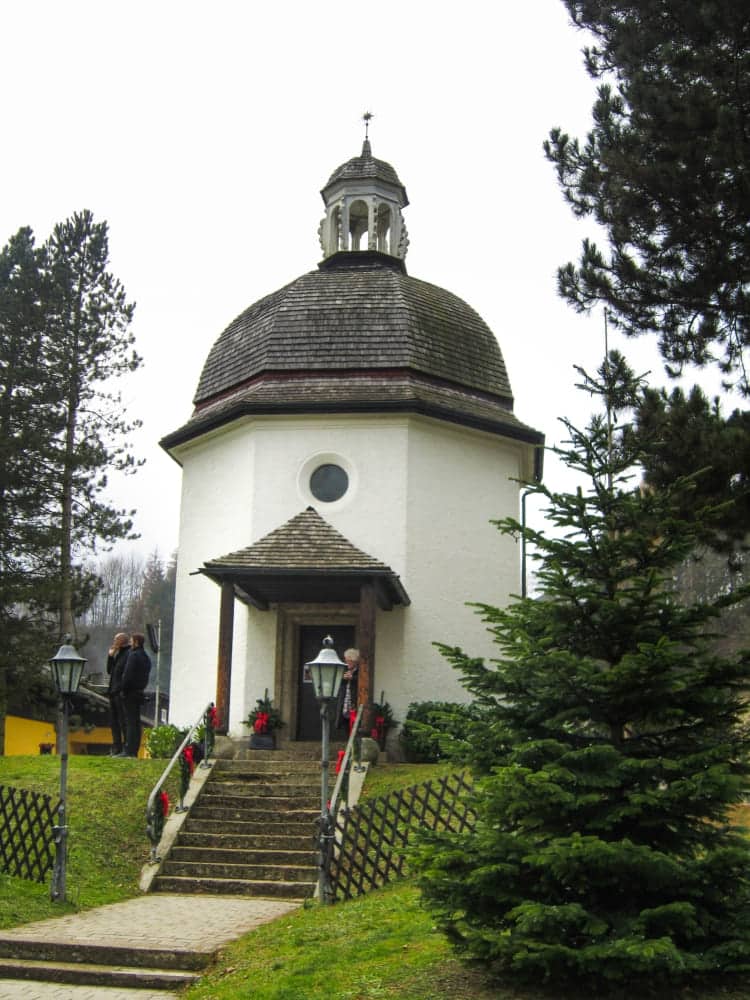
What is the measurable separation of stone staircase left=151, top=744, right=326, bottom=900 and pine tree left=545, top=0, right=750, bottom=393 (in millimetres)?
6370

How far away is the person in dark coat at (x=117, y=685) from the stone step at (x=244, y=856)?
4.31 meters

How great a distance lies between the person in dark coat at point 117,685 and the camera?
16.3 meters

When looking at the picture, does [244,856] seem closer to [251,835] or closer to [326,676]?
[251,835]

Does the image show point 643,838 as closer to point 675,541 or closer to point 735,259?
point 675,541

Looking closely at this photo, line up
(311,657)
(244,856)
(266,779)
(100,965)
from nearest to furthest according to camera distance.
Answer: (100,965) → (244,856) → (266,779) → (311,657)

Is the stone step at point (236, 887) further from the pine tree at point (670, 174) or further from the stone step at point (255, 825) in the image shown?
the pine tree at point (670, 174)

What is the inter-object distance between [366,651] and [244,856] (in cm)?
480

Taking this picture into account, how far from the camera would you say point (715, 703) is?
651 cm

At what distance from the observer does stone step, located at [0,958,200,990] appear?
8078 millimetres

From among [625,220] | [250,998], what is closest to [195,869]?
[250,998]

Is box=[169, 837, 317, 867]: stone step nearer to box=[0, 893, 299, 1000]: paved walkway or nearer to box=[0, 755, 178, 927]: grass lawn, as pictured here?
box=[0, 755, 178, 927]: grass lawn

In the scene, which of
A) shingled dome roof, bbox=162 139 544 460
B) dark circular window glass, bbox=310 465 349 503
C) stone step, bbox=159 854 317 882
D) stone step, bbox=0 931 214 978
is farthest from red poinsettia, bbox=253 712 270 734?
stone step, bbox=0 931 214 978

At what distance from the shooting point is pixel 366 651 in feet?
54.0

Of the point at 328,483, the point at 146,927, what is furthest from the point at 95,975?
the point at 328,483
